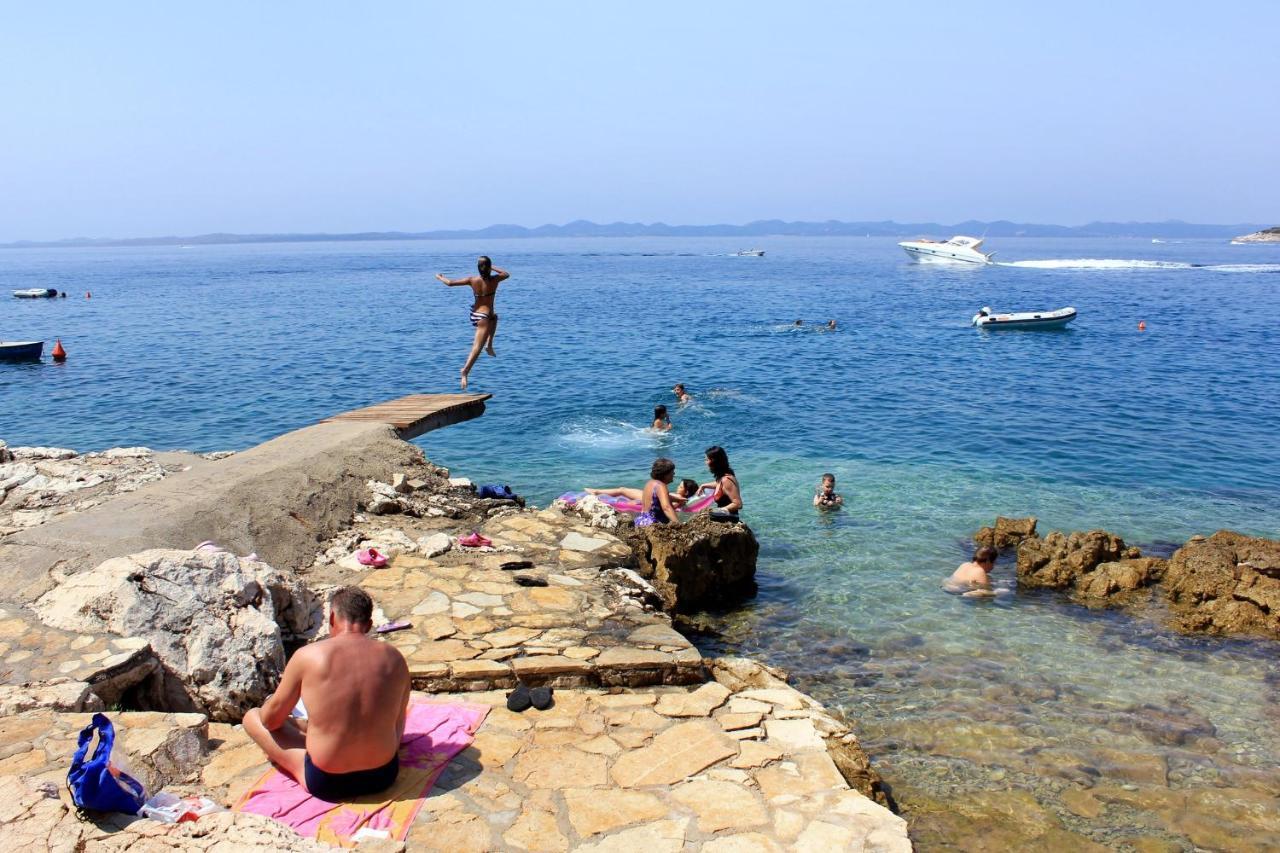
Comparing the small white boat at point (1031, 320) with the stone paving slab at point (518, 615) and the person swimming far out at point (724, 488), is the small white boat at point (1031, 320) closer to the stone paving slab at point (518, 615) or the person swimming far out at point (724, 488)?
the person swimming far out at point (724, 488)

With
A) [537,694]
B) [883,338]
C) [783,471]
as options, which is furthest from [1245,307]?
[537,694]

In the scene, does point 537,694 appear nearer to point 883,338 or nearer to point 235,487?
point 235,487

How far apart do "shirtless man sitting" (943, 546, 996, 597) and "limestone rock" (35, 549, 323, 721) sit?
883cm

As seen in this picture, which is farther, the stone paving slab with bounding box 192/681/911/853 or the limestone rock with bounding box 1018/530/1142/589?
the limestone rock with bounding box 1018/530/1142/589

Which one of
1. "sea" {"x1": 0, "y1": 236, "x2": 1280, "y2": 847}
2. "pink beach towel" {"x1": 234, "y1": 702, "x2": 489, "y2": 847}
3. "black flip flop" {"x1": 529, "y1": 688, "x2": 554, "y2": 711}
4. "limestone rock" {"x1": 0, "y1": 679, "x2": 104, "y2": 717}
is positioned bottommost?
"sea" {"x1": 0, "y1": 236, "x2": 1280, "y2": 847}

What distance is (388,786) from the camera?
540 cm

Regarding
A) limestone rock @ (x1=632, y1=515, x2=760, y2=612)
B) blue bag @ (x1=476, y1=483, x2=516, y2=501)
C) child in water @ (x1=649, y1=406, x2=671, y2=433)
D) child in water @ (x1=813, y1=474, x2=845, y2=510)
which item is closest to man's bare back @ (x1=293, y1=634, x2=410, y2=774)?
limestone rock @ (x1=632, y1=515, x2=760, y2=612)

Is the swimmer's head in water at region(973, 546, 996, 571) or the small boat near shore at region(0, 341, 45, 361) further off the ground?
the small boat near shore at region(0, 341, 45, 361)

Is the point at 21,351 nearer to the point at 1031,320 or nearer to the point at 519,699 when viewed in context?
the point at 519,699

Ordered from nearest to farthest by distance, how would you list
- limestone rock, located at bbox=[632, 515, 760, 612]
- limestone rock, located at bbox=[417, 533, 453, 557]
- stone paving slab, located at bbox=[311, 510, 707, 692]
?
1. stone paving slab, located at bbox=[311, 510, 707, 692]
2. limestone rock, located at bbox=[417, 533, 453, 557]
3. limestone rock, located at bbox=[632, 515, 760, 612]

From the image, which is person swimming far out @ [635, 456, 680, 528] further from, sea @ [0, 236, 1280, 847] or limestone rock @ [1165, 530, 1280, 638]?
limestone rock @ [1165, 530, 1280, 638]

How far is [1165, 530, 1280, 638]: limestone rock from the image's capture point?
1060cm

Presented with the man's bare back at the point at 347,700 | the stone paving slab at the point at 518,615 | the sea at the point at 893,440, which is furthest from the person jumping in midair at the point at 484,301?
the man's bare back at the point at 347,700

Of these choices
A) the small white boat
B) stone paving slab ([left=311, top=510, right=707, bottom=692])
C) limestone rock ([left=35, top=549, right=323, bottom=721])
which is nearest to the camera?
limestone rock ([left=35, top=549, right=323, bottom=721])
